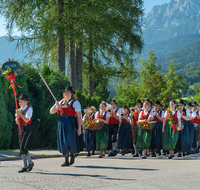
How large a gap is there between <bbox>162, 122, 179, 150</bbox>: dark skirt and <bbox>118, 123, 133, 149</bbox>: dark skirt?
5.77 ft

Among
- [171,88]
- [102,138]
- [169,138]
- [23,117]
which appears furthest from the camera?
[171,88]

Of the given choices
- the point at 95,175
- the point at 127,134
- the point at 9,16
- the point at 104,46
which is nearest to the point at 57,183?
the point at 95,175

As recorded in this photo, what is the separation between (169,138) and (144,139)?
101 cm

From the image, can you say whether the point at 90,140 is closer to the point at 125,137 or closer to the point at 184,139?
the point at 125,137

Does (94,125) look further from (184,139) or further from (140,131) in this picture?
(184,139)

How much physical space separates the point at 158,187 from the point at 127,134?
24.4 feet

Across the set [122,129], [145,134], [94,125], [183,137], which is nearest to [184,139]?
[183,137]

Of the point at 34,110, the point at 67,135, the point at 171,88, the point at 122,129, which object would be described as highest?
the point at 171,88

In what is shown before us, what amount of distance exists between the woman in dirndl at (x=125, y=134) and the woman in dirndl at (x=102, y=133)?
125 cm

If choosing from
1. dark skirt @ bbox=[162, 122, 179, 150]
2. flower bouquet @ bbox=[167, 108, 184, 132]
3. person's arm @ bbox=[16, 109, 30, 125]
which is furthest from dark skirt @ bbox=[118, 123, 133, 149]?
person's arm @ bbox=[16, 109, 30, 125]

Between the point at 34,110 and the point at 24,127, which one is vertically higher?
the point at 34,110

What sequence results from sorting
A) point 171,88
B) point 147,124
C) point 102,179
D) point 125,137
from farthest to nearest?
point 171,88 → point 125,137 → point 147,124 → point 102,179

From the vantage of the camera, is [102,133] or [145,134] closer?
[145,134]

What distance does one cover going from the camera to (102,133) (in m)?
12.2
